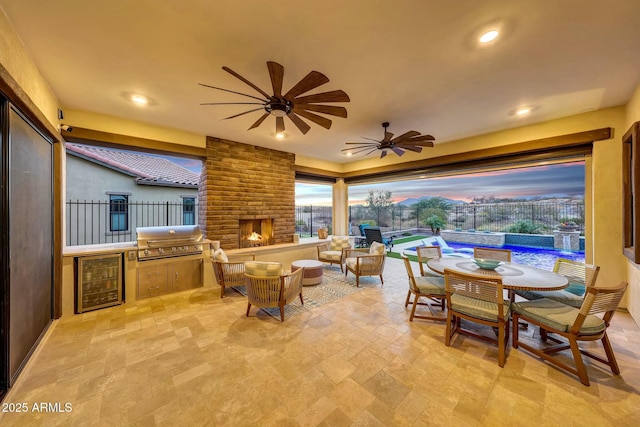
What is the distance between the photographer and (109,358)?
91.0 inches

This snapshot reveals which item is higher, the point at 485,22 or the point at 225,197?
the point at 485,22

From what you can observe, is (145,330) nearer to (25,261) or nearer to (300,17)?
(25,261)

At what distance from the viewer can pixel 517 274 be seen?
2652 mm

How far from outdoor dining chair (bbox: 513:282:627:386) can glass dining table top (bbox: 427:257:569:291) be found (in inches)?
10.5

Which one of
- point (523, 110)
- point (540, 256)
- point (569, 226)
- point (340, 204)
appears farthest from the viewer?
point (340, 204)

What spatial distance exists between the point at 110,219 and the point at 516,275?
29.1 ft

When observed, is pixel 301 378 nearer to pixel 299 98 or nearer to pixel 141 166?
pixel 299 98

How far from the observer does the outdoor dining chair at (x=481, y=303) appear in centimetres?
219

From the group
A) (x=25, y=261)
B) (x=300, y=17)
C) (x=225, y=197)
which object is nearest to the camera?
(x=300, y=17)

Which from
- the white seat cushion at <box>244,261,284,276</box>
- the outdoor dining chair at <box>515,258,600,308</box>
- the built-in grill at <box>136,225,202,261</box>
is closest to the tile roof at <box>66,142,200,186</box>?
the built-in grill at <box>136,225,202,261</box>

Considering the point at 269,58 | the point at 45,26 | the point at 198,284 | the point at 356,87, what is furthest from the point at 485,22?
the point at 198,284

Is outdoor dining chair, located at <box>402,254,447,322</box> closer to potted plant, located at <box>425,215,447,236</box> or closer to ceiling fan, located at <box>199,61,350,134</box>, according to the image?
ceiling fan, located at <box>199,61,350,134</box>

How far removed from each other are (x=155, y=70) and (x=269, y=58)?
52.6 inches

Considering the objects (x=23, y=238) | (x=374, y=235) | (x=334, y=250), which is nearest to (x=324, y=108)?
(x=23, y=238)
